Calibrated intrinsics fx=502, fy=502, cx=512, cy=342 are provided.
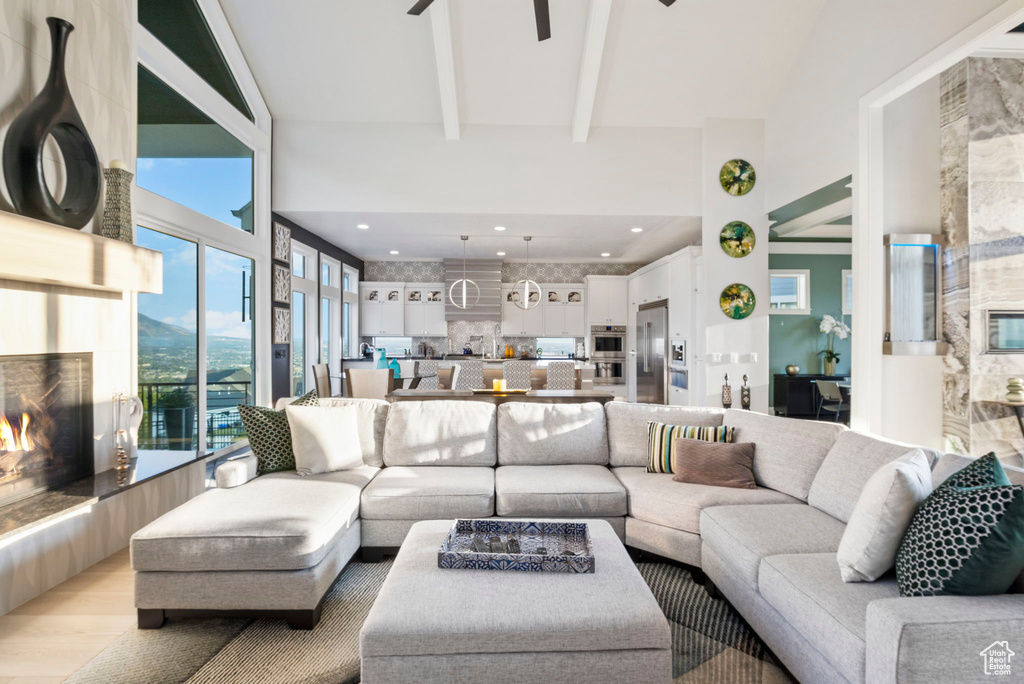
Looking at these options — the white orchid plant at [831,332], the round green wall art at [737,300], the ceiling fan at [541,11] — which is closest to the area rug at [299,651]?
the ceiling fan at [541,11]

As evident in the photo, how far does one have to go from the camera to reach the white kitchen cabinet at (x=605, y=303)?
8.97 metres

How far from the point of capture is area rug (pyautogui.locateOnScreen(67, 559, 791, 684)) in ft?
5.98

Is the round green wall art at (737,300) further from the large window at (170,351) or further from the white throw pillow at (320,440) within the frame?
the large window at (170,351)

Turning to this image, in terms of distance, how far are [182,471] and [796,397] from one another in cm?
724

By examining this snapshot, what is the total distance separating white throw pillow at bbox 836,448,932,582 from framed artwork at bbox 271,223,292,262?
5582mm

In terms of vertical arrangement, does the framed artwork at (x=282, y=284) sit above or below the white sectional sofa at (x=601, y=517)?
above

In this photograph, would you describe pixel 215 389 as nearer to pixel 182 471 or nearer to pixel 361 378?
pixel 182 471

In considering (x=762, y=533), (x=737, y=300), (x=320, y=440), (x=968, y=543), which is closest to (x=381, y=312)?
(x=737, y=300)

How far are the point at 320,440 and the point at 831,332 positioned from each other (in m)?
7.28

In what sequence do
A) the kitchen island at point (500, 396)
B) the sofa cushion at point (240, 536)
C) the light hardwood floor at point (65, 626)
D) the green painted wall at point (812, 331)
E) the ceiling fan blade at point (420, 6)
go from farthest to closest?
the green painted wall at point (812, 331) → the kitchen island at point (500, 396) → the ceiling fan blade at point (420, 6) → the sofa cushion at point (240, 536) → the light hardwood floor at point (65, 626)

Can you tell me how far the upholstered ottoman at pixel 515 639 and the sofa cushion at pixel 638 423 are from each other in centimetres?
166

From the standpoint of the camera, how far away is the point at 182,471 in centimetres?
356

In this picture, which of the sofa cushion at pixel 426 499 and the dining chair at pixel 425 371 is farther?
the dining chair at pixel 425 371

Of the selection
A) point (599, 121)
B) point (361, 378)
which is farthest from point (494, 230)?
point (361, 378)
